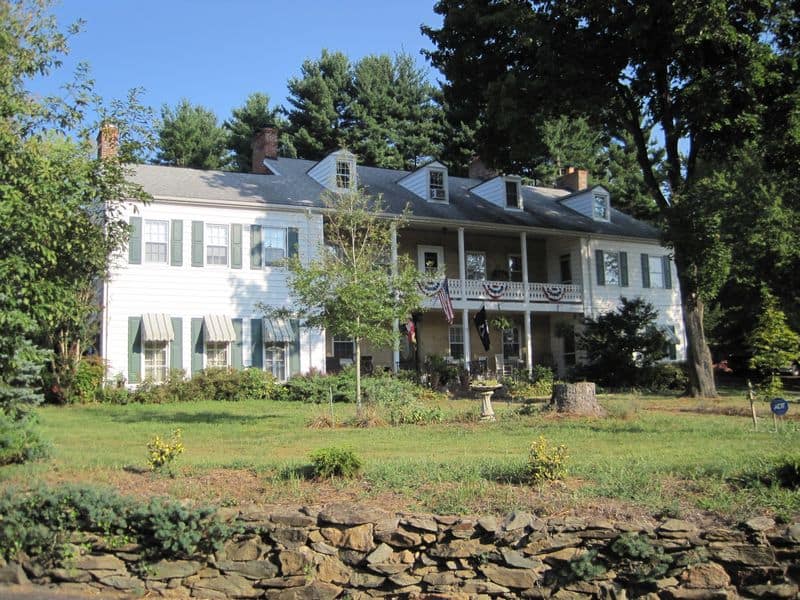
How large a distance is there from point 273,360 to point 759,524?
704 inches

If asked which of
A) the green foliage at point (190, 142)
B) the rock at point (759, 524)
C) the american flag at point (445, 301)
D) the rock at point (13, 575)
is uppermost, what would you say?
the green foliage at point (190, 142)

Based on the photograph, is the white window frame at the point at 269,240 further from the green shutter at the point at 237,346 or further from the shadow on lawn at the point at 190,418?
the shadow on lawn at the point at 190,418

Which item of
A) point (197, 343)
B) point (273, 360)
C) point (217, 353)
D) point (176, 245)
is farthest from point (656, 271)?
point (176, 245)

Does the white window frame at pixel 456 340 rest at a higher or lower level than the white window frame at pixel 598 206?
lower

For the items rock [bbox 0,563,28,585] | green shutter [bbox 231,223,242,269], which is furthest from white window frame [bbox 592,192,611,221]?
rock [bbox 0,563,28,585]

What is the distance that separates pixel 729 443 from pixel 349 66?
38266 mm

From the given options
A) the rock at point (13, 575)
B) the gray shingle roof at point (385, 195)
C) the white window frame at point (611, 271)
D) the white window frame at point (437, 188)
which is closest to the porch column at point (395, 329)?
the gray shingle roof at point (385, 195)

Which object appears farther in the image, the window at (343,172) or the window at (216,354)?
the window at (343,172)

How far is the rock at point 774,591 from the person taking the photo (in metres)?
6.53

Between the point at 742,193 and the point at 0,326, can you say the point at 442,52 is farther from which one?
the point at 0,326

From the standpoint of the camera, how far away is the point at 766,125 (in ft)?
63.5

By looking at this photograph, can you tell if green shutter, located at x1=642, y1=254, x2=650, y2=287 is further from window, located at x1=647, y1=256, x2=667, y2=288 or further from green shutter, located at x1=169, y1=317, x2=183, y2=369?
green shutter, located at x1=169, y1=317, x2=183, y2=369

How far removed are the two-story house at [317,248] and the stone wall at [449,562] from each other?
956 cm

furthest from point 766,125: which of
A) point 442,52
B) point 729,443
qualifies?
point 729,443
